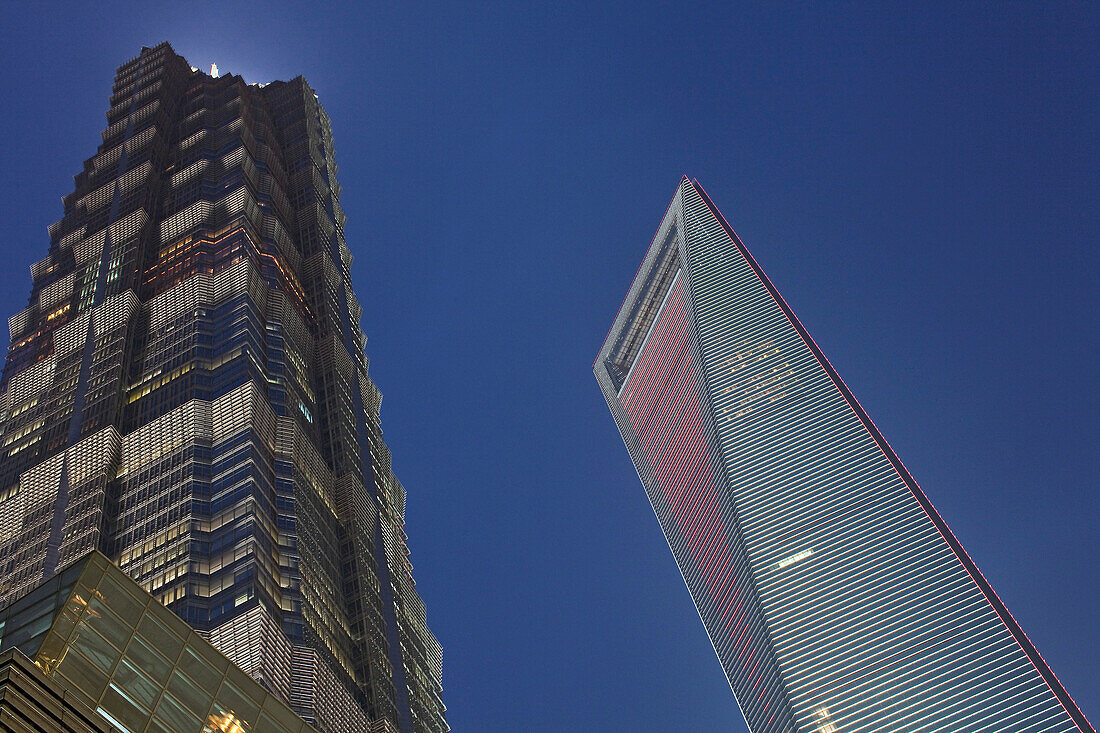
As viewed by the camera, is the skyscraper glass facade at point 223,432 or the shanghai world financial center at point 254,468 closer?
the skyscraper glass facade at point 223,432

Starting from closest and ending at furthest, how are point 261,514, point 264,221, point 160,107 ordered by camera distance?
point 261,514
point 264,221
point 160,107

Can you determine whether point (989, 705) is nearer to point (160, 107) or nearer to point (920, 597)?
point (920, 597)

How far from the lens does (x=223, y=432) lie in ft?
394

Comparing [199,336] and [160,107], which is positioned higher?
[160,107]

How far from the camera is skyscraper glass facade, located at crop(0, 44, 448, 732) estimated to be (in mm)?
106812

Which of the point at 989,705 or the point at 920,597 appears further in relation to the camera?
the point at 920,597

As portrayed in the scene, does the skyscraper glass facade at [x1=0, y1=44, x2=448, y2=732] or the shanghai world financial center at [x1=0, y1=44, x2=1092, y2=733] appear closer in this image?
the skyscraper glass facade at [x1=0, y1=44, x2=448, y2=732]

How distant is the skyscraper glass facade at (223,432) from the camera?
106812mm

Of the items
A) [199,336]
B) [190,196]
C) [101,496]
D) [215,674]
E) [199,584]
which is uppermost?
[190,196]

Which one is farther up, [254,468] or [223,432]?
[223,432]

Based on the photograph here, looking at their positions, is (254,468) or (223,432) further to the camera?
(223,432)

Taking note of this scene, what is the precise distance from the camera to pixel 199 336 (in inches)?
5295

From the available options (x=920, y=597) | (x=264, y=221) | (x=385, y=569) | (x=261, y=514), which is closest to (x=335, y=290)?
(x=264, y=221)

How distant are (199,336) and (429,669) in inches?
1700
